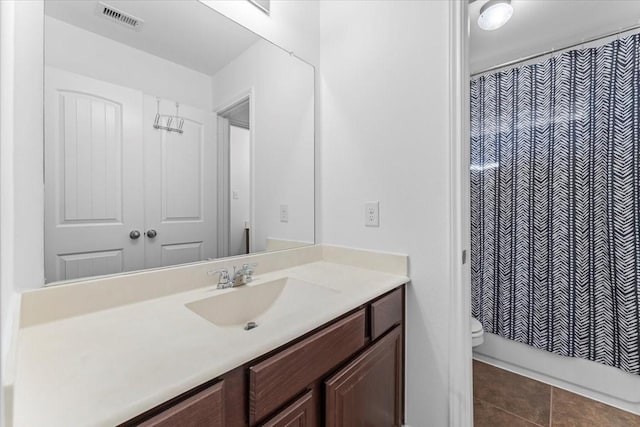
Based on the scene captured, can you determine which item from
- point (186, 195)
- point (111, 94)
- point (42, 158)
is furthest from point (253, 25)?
point (42, 158)

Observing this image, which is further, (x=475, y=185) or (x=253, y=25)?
(x=475, y=185)

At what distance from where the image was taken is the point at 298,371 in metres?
0.75

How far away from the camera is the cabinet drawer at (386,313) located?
1038 millimetres

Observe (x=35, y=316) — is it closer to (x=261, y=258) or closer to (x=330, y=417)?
(x=261, y=258)

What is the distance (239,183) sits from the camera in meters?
1.29

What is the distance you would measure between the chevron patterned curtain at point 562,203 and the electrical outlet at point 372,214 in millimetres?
1123

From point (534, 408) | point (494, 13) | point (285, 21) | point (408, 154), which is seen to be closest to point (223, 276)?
point (408, 154)

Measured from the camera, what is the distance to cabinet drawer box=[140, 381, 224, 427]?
49 cm

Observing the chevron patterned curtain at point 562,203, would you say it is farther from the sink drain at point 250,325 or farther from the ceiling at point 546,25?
the sink drain at point 250,325

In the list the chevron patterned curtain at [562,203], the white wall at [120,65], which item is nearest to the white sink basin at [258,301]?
the white wall at [120,65]

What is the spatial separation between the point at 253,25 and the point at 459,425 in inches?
76.5

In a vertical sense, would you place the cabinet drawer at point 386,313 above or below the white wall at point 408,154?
below

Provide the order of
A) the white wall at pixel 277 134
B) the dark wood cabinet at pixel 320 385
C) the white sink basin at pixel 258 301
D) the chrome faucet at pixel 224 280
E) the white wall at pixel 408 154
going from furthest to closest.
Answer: the white wall at pixel 277 134, the white wall at pixel 408 154, the chrome faucet at pixel 224 280, the white sink basin at pixel 258 301, the dark wood cabinet at pixel 320 385

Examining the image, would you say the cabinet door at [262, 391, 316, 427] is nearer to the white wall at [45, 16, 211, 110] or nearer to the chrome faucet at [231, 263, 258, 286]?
the chrome faucet at [231, 263, 258, 286]
